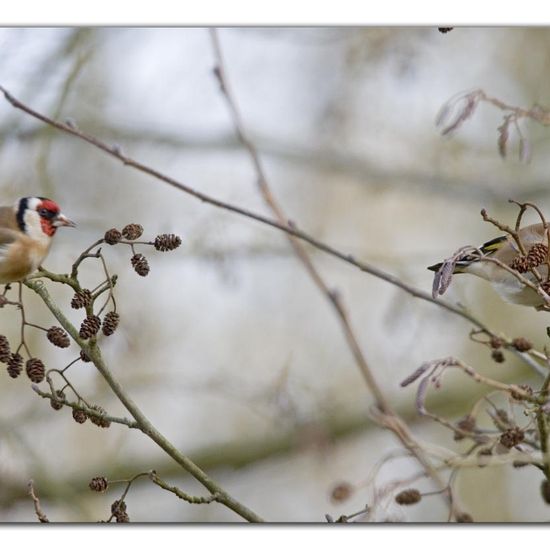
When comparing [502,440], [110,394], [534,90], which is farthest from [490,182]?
[502,440]

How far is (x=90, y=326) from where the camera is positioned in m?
1.00

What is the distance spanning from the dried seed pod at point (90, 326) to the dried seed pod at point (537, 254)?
453 mm

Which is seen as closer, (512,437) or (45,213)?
(512,437)

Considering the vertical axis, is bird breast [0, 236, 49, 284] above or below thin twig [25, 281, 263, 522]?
above

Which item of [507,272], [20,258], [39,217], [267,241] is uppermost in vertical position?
[267,241]

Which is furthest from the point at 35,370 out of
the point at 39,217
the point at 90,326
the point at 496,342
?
the point at 496,342

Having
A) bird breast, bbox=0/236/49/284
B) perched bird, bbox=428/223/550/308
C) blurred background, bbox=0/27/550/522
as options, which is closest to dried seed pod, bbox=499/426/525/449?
perched bird, bbox=428/223/550/308

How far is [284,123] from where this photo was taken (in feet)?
8.09

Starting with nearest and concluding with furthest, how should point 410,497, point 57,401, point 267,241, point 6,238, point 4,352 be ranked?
point 57,401, point 4,352, point 410,497, point 6,238, point 267,241

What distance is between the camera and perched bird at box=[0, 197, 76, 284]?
1297mm

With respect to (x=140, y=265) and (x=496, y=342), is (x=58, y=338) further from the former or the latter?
(x=496, y=342)

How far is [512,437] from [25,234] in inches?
28.5

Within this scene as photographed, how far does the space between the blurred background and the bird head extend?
485 millimetres

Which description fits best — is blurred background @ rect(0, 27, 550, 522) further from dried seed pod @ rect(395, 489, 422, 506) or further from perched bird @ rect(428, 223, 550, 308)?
dried seed pod @ rect(395, 489, 422, 506)
